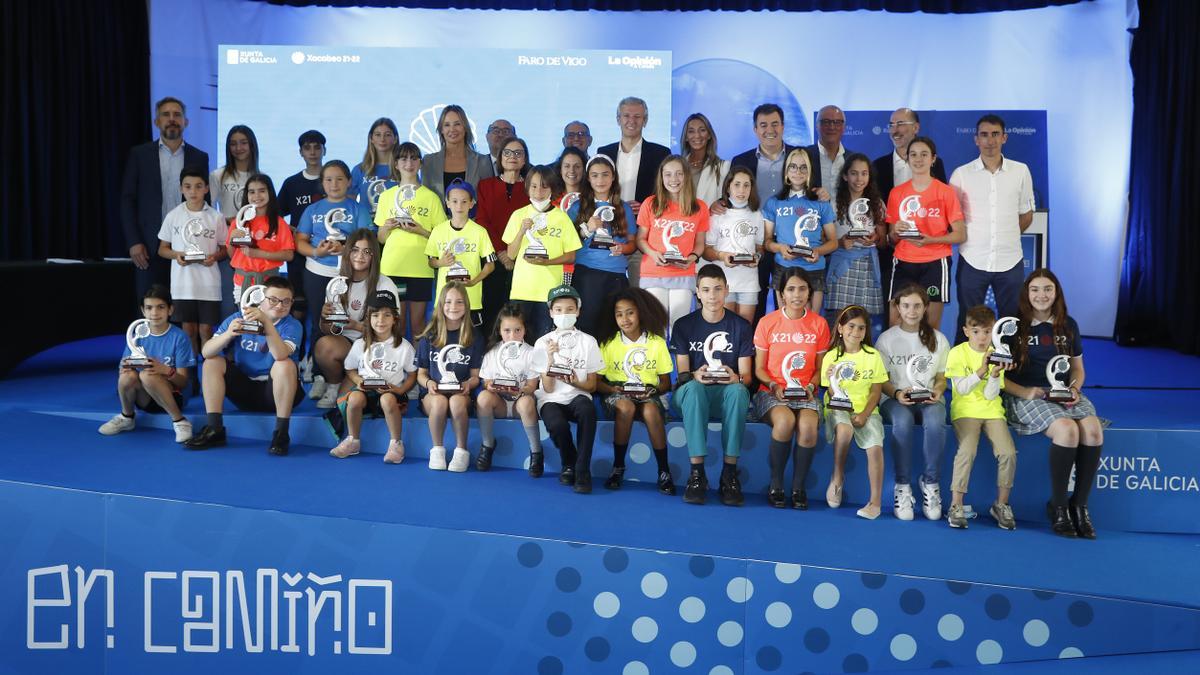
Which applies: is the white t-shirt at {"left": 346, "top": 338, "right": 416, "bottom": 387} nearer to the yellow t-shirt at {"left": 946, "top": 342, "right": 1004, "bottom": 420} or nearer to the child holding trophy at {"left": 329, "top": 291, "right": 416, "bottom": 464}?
the child holding trophy at {"left": 329, "top": 291, "right": 416, "bottom": 464}

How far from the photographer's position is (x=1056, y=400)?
4.74 m

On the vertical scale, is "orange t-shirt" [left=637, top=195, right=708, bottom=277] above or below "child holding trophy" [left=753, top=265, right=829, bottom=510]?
above

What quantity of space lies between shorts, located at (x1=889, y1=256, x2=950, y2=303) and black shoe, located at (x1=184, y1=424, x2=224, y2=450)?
12.3 feet

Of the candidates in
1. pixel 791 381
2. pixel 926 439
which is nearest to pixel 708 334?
pixel 791 381

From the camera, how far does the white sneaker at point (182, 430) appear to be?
17.8 feet

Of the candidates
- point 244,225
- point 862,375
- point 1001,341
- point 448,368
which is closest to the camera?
point 1001,341

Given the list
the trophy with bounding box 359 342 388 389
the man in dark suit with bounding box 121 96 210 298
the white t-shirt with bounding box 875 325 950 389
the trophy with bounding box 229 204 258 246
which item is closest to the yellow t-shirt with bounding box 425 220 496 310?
the trophy with bounding box 359 342 388 389

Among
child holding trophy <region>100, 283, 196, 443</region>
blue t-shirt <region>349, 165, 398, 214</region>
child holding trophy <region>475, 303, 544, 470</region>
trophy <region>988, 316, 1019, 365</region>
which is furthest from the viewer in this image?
blue t-shirt <region>349, 165, 398, 214</region>

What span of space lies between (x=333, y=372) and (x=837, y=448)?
110 inches

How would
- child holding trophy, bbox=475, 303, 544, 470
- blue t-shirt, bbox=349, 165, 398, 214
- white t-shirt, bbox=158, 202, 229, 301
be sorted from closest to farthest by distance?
child holding trophy, bbox=475, 303, 544, 470 < white t-shirt, bbox=158, 202, 229, 301 < blue t-shirt, bbox=349, 165, 398, 214

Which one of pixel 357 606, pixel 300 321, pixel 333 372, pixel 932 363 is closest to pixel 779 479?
pixel 932 363

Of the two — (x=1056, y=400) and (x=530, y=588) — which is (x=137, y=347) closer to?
(x=530, y=588)

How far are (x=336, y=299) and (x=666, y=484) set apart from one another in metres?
2.07

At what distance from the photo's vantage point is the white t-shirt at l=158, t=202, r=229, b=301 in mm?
6012
